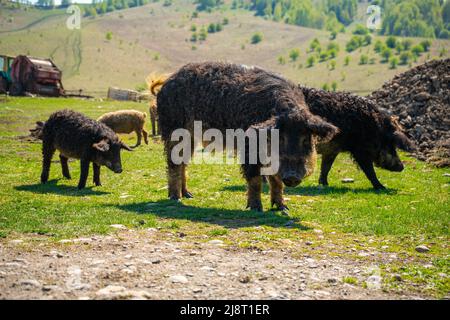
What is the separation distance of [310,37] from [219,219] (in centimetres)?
14932

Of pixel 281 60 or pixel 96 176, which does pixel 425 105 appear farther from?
pixel 281 60

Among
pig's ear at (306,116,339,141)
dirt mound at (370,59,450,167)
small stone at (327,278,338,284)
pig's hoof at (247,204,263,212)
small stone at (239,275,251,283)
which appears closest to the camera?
small stone at (239,275,251,283)

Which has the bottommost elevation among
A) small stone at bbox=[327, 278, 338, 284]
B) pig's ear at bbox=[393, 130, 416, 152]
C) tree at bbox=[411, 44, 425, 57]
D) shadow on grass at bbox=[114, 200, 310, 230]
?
shadow on grass at bbox=[114, 200, 310, 230]

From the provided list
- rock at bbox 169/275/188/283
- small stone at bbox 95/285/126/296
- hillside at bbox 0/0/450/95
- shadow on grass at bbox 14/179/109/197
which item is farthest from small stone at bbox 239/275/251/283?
hillside at bbox 0/0/450/95

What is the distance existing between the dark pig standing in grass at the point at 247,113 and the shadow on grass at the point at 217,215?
492 millimetres

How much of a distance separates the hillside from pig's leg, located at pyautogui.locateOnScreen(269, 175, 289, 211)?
77243mm

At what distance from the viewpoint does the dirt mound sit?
18.3 meters

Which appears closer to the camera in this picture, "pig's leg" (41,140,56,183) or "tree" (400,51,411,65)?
"pig's leg" (41,140,56,183)

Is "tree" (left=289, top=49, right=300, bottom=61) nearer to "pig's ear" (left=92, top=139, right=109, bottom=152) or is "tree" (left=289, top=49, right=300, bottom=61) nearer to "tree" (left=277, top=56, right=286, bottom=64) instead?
"tree" (left=277, top=56, right=286, bottom=64)

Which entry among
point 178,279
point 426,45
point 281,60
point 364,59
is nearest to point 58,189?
point 178,279

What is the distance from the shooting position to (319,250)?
7.60 metres

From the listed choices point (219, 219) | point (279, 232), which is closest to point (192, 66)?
point (219, 219)

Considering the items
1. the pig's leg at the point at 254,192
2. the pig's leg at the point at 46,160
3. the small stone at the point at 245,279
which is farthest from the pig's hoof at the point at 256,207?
the pig's leg at the point at 46,160

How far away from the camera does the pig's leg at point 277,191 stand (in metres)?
10.3
